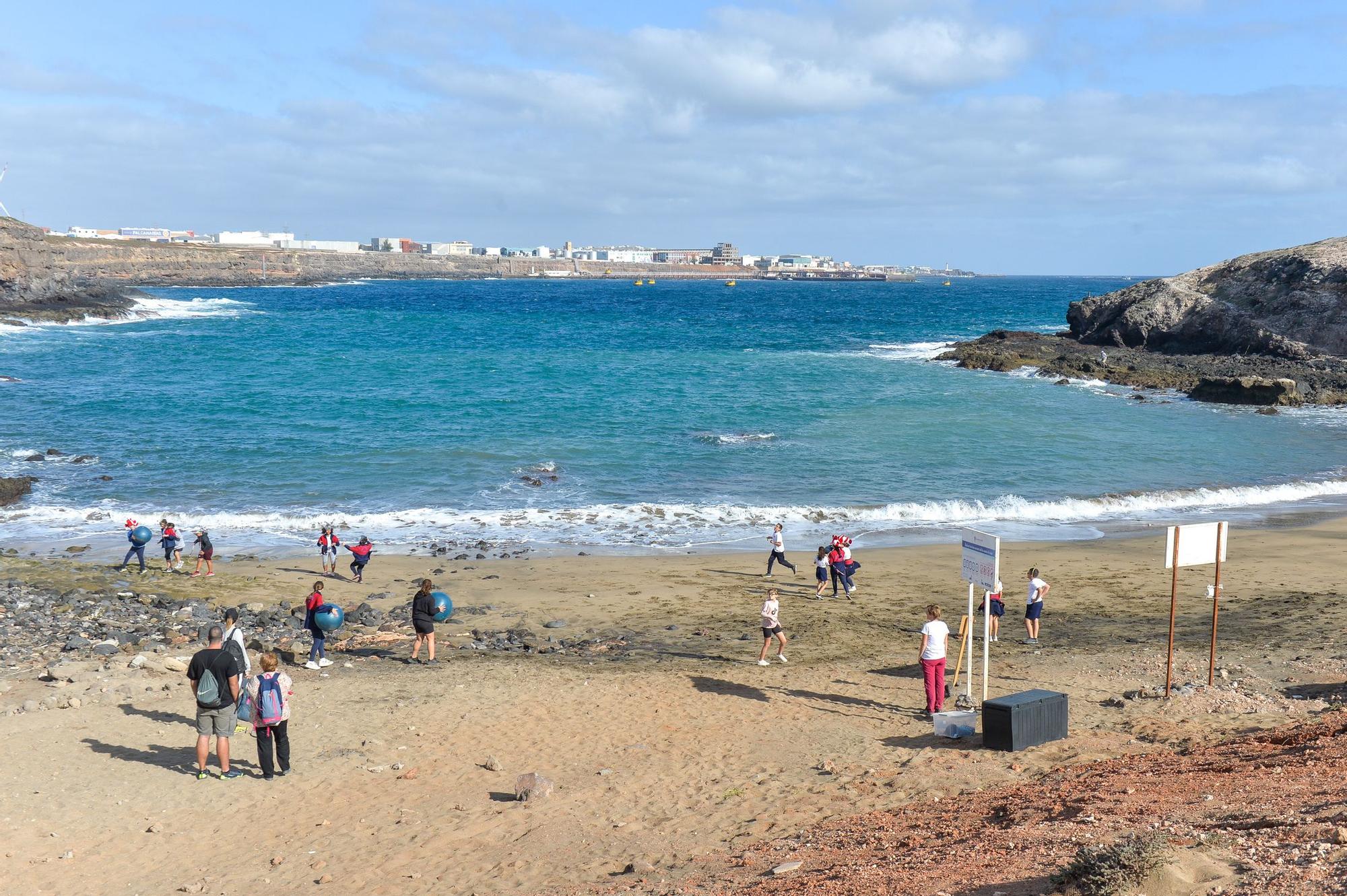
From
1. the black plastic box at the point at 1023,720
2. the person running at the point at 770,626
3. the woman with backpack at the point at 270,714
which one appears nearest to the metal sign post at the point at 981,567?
the black plastic box at the point at 1023,720

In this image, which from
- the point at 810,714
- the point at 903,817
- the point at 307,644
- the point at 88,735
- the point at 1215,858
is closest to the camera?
the point at 1215,858

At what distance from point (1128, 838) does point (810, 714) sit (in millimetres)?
5553

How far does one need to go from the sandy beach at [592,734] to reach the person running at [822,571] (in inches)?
17.7

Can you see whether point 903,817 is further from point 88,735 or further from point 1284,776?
point 88,735

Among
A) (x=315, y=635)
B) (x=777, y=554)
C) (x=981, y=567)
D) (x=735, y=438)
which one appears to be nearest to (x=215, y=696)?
(x=315, y=635)

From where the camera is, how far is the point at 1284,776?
8.33m

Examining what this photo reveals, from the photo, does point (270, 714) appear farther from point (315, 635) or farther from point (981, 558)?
point (981, 558)

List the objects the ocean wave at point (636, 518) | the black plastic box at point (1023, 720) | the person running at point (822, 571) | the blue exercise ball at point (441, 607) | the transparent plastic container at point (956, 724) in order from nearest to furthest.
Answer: the black plastic box at point (1023, 720) → the transparent plastic container at point (956, 724) → the blue exercise ball at point (441, 607) → the person running at point (822, 571) → the ocean wave at point (636, 518)

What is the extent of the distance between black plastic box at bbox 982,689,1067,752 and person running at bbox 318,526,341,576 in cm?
1307

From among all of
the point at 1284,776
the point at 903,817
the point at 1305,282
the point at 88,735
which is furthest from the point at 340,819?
the point at 1305,282

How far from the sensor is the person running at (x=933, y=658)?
11.7 metres

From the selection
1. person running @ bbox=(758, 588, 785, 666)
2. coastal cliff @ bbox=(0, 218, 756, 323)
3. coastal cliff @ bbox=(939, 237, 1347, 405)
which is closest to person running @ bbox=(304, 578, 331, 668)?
person running @ bbox=(758, 588, 785, 666)

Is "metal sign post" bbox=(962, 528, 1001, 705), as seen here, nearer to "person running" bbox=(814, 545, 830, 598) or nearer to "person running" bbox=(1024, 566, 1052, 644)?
"person running" bbox=(1024, 566, 1052, 644)

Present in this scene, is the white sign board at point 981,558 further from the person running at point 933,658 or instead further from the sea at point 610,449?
the sea at point 610,449
